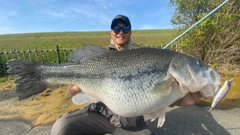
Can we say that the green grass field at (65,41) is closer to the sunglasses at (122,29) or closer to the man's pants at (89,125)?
the sunglasses at (122,29)

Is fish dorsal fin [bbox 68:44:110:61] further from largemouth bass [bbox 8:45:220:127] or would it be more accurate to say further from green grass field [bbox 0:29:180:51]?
green grass field [bbox 0:29:180:51]

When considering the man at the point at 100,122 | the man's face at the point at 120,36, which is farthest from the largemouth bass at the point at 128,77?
the man's face at the point at 120,36

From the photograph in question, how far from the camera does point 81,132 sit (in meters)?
2.87

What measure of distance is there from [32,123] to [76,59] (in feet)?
9.15

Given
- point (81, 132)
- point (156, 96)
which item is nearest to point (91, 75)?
point (156, 96)


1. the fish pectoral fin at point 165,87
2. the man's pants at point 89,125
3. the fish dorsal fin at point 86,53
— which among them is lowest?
the man's pants at point 89,125

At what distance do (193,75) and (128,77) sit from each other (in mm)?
714

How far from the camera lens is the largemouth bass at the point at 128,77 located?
1943mm

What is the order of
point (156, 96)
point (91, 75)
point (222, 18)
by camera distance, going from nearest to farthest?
1. point (156, 96)
2. point (91, 75)
3. point (222, 18)

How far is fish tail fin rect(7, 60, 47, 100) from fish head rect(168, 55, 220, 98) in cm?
162

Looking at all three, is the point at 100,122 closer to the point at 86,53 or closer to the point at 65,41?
the point at 86,53

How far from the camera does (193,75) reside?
1937 mm

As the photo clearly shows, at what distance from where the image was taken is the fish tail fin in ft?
7.10

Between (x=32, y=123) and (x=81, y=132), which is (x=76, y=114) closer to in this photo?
(x=81, y=132)
